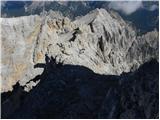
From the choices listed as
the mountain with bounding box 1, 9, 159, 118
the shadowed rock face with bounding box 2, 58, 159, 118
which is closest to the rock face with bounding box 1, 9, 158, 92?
the mountain with bounding box 1, 9, 159, 118

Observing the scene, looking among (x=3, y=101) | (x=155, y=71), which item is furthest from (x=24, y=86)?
(x=155, y=71)

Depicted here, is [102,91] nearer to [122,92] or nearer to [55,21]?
[122,92]

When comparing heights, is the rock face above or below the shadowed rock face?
above

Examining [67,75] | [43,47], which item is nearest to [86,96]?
[67,75]

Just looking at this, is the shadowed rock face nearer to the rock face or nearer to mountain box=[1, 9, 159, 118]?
mountain box=[1, 9, 159, 118]

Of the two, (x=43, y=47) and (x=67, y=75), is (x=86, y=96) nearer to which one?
(x=67, y=75)

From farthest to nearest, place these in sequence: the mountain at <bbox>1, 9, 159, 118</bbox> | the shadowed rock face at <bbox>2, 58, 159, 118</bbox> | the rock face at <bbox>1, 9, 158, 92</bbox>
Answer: the rock face at <bbox>1, 9, 158, 92</bbox> < the mountain at <bbox>1, 9, 159, 118</bbox> < the shadowed rock face at <bbox>2, 58, 159, 118</bbox>

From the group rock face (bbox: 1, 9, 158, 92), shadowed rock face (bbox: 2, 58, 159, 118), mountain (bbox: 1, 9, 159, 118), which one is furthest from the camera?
rock face (bbox: 1, 9, 158, 92)

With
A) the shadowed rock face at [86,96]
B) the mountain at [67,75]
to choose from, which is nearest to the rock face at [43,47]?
the mountain at [67,75]
